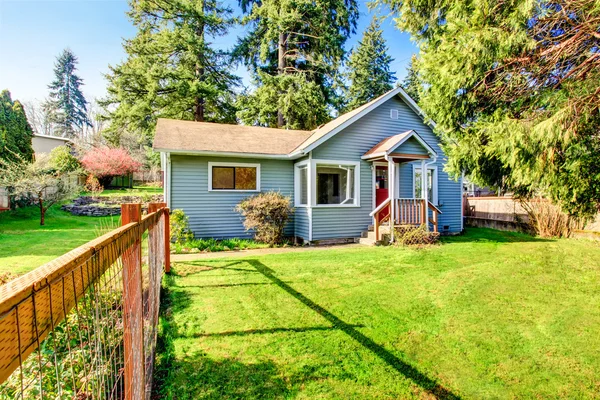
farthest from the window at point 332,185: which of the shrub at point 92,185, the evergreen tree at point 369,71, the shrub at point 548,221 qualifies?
the evergreen tree at point 369,71

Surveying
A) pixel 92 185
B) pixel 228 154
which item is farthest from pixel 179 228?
pixel 92 185

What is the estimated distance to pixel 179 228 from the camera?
374 inches

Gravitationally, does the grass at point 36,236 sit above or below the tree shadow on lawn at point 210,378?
above

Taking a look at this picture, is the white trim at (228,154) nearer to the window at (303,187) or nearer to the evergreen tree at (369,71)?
the window at (303,187)

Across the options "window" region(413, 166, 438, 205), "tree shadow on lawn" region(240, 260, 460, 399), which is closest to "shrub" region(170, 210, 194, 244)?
"tree shadow on lawn" region(240, 260, 460, 399)

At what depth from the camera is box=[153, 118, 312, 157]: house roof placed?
33.1 feet

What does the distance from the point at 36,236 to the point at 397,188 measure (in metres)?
12.1

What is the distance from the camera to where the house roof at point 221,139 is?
10.1 metres

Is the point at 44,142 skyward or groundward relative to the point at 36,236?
skyward

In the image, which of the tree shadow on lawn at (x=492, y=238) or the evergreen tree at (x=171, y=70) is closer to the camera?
the tree shadow on lawn at (x=492, y=238)

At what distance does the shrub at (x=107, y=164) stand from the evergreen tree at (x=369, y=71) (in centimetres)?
1744

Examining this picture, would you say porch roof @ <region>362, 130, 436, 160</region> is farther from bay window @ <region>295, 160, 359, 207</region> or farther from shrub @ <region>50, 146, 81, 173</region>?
shrub @ <region>50, 146, 81, 173</region>

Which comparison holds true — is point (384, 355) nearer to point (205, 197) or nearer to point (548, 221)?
point (205, 197)

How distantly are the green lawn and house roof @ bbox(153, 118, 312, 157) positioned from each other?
464cm
